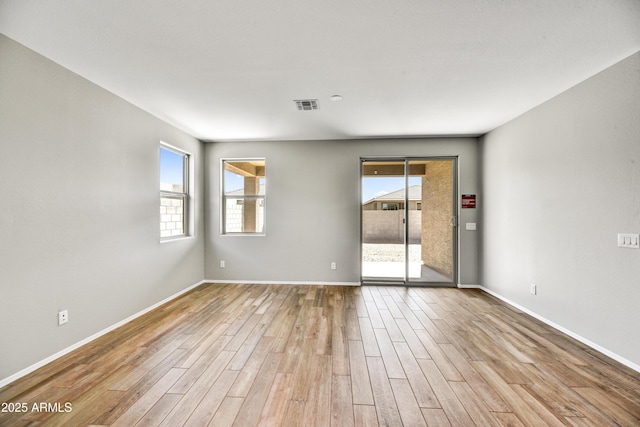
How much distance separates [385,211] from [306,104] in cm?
248

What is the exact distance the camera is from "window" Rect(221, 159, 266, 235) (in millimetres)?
5078

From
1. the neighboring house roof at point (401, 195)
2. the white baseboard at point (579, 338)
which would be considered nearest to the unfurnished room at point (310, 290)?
the white baseboard at point (579, 338)

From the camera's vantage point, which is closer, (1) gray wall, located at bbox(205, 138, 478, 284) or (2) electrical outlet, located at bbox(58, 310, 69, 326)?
(2) electrical outlet, located at bbox(58, 310, 69, 326)

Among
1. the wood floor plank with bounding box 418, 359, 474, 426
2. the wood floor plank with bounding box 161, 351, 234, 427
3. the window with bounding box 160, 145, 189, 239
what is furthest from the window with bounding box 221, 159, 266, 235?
the wood floor plank with bounding box 418, 359, 474, 426

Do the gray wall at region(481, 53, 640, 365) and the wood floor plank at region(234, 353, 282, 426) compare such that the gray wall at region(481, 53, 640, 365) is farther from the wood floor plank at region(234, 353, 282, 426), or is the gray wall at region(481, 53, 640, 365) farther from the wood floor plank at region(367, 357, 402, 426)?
the wood floor plank at region(234, 353, 282, 426)

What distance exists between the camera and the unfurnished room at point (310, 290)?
5.91ft

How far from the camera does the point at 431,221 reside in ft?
15.9

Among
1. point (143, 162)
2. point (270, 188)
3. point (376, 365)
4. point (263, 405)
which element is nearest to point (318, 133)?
point (270, 188)

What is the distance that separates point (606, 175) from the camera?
8.11 ft

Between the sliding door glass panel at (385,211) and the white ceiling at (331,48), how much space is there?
5.21 ft

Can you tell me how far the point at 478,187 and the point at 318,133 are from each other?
2.93m

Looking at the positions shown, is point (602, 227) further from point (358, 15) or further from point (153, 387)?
point (153, 387)

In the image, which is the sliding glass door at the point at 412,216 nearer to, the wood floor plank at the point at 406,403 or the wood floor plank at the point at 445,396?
the wood floor plank at the point at 445,396

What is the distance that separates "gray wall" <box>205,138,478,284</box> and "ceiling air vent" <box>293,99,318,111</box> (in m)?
1.53
